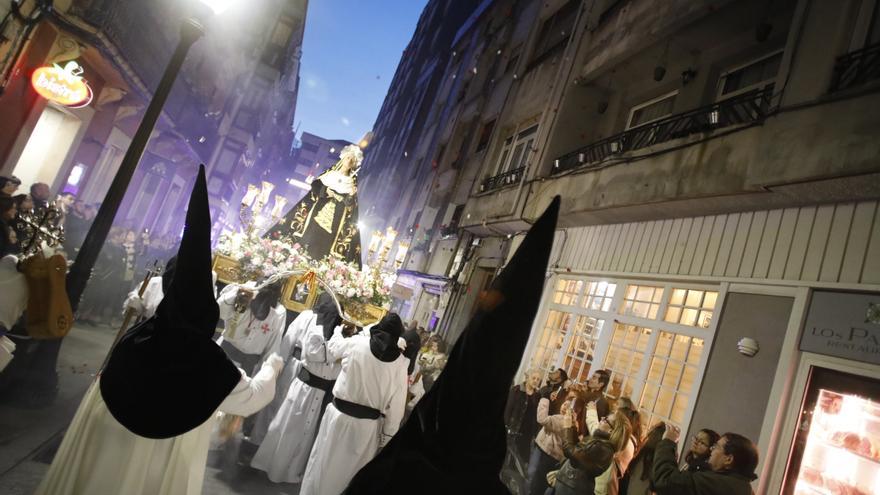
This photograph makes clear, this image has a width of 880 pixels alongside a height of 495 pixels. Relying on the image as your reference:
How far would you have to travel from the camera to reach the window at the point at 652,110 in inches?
390

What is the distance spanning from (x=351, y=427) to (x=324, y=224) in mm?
5364

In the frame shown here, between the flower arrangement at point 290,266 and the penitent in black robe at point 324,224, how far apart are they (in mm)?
972

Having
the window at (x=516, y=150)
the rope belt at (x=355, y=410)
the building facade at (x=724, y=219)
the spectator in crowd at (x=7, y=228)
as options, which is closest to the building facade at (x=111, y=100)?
the spectator in crowd at (x=7, y=228)

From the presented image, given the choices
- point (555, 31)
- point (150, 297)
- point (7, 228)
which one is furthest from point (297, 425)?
point (555, 31)

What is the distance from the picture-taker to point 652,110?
1041 centimetres

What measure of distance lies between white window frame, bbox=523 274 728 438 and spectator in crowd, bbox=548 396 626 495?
1.55 metres

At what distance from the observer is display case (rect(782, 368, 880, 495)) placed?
13.9 feet

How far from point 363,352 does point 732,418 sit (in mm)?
4473

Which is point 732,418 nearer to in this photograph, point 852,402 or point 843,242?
point 852,402

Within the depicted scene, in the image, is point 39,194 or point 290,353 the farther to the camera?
point 39,194

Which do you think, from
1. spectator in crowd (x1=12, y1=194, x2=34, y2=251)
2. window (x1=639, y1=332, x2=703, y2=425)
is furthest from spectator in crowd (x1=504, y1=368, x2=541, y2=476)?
spectator in crowd (x1=12, y1=194, x2=34, y2=251)

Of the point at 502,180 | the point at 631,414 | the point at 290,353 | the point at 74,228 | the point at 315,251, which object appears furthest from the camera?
the point at 502,180

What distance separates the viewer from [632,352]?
7621 mm

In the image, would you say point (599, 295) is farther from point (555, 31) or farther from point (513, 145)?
point (555, 31)
